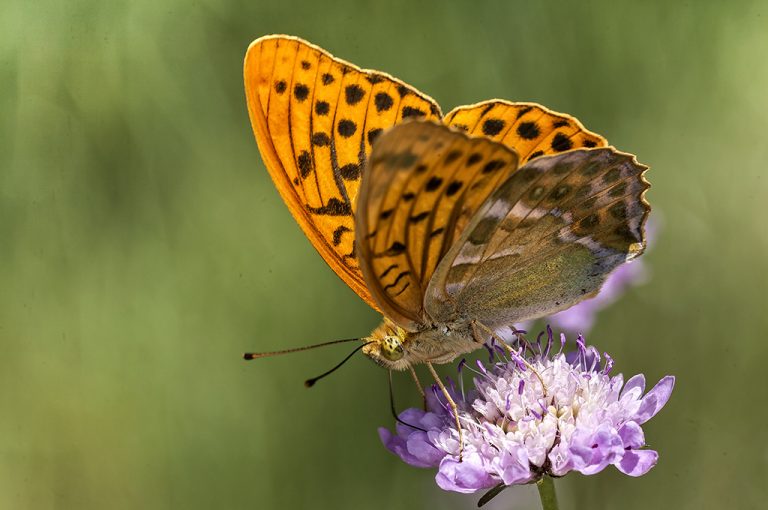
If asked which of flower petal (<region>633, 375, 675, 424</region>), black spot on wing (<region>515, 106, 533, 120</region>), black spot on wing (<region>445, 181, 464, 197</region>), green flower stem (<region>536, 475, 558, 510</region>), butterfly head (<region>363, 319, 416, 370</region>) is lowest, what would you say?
green flower stem (<region>536, 475, 558, 510</region>)

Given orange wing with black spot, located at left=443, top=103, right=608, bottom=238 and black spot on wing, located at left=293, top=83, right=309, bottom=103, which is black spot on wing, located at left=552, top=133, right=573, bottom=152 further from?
black spot on wing, located at left=293, top=83, right=309, bottom=103

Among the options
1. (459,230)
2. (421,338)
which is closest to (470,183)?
(459,230)

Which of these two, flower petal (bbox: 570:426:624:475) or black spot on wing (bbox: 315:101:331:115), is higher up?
black spot on wing (bbox: 315:101:331:115)

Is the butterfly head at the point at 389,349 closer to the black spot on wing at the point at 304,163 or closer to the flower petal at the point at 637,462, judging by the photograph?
the black spot on wing at the point at 304,163

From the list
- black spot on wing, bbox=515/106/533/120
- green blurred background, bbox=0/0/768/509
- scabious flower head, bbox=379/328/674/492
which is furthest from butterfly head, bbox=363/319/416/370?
green blurred background, bbox=0/0/768/509

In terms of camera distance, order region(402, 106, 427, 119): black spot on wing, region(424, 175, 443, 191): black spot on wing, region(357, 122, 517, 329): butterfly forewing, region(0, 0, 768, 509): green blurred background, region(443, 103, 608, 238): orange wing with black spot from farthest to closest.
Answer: region(0, 0, 768, 509): green blurred background < region(402, 106, 427, 119): black spot on wing < region(443, 103, 608, 238): orange wing with black spot < region(424, 175, 443, 191): black spot on wing < region(357, 122, 517, 329): butterfly forewing

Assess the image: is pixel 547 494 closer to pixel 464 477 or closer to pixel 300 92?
pixel 464 477
